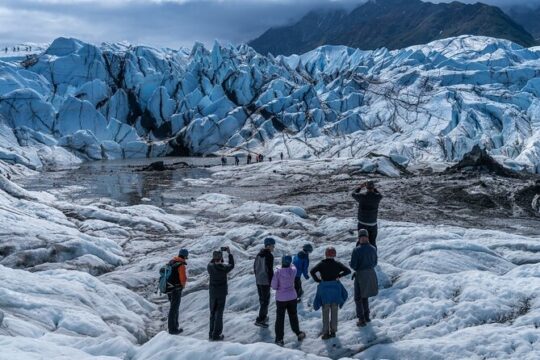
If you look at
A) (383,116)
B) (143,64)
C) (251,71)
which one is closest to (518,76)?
(383,116)

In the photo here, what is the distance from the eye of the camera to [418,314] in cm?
1169

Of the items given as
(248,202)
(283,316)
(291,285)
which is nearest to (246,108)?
(248,202)

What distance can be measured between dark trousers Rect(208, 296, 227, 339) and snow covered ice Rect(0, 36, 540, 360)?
538 millimetres

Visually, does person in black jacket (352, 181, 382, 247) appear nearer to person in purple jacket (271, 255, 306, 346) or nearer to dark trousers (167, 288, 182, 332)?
person in purple jacket (271, 255, 306, 346)

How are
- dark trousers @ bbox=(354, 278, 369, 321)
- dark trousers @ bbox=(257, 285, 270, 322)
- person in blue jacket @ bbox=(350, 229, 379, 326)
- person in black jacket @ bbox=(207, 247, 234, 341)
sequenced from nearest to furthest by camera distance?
person in blue jacket @ bbox=(350, 229, 379, 326)
person in black jacket @ bbox=(207, 247, 234, 341)
dark trousers @ bbox=(354, 278, 369, 321)
dark trousers @ bbox=(257, 285, 270, 322)

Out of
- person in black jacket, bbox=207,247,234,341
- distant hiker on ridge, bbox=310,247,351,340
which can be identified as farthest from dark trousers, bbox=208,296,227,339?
distant hiker on ridge, bbox=310,247,351,340

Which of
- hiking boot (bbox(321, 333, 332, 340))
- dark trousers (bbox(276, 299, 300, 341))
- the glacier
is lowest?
hiking boot (bbox(321, 333, 332, 340))

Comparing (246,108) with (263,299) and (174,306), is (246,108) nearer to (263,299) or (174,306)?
(174,306)

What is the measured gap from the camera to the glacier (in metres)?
77.9

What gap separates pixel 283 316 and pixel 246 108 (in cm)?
9100

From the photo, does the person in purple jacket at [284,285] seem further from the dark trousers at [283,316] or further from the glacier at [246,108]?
the glacier at [246,108]

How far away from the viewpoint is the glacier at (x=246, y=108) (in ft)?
255

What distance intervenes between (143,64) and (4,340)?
348ft

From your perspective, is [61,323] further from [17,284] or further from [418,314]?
[418,314]
